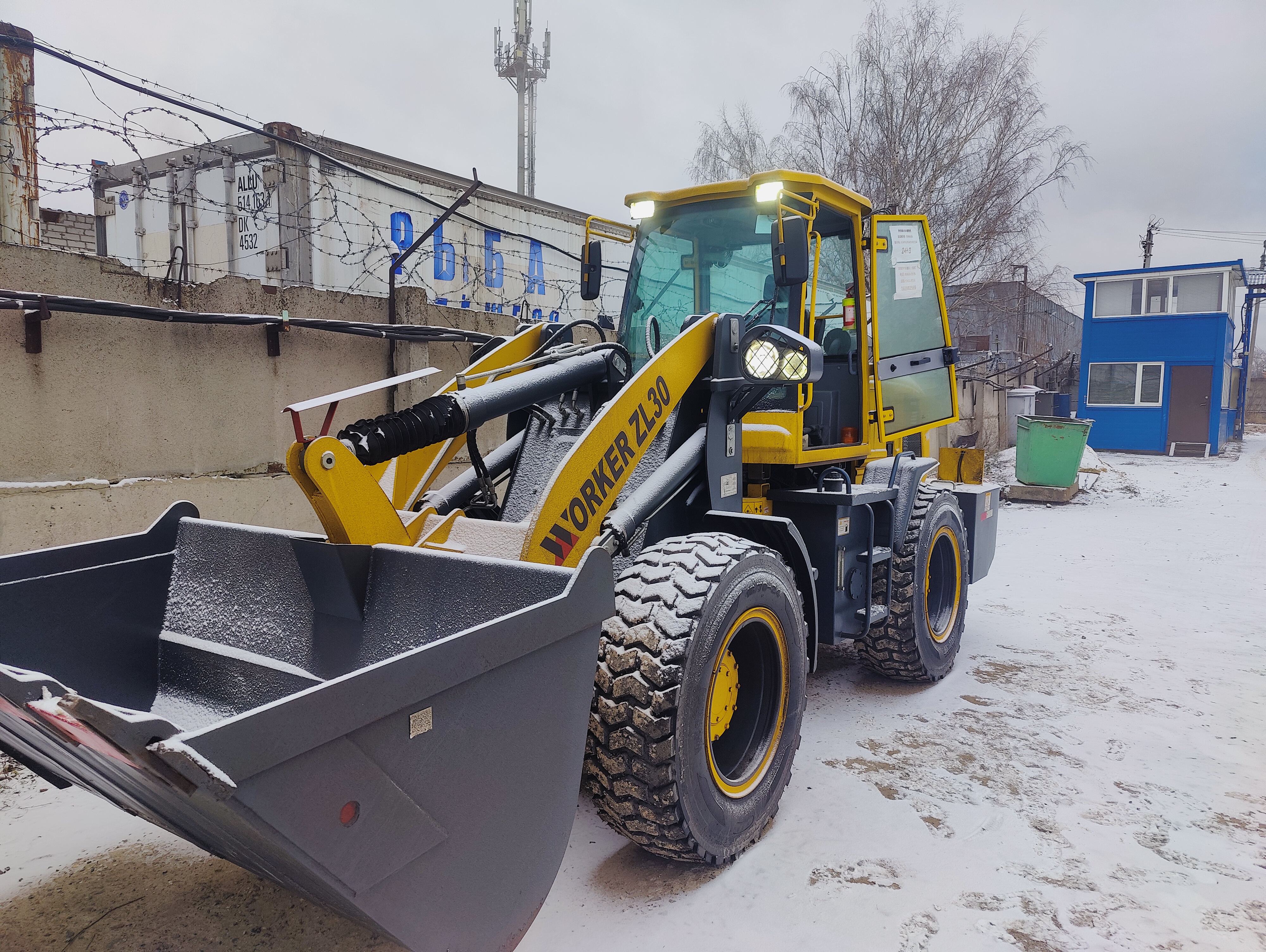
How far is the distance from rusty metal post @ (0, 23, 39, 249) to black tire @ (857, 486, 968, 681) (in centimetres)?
553

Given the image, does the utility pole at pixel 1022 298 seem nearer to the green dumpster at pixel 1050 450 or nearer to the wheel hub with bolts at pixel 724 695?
the green dumpster at pixel 1050 450

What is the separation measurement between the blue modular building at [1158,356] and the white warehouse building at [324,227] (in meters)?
17.8

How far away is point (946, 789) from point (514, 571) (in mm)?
2231

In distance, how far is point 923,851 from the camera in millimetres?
3010

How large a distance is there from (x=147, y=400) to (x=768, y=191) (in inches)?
155

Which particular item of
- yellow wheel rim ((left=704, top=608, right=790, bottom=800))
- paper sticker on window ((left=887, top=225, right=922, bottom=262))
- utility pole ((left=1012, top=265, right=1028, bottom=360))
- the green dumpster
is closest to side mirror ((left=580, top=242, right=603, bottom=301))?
paper sticker on window ((left=887, top=225, right=922, bottom=262))

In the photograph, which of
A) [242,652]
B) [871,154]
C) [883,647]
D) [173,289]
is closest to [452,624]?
[242,652]

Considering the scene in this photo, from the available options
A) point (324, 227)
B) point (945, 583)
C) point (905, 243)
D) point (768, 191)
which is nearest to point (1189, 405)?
point (945, 583)

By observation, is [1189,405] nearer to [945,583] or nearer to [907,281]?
[945,583]

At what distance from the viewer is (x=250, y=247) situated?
935 centimetres

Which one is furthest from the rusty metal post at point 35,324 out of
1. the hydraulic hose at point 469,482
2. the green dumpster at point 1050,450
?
the green dumpster at point 1050,450

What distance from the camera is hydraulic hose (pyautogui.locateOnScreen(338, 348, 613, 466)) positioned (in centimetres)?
286

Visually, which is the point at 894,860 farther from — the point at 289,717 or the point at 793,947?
the point at 289,717

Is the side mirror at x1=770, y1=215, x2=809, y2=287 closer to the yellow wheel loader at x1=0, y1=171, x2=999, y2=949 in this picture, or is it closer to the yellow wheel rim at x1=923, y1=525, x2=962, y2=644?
the yellow wheel loader at x1=0, y1=171, x2=999, y2=949
